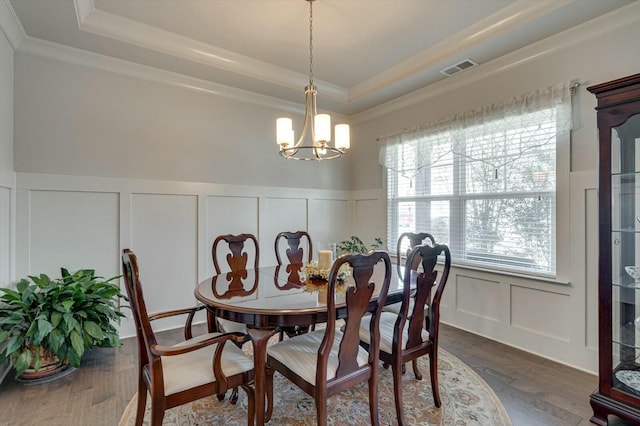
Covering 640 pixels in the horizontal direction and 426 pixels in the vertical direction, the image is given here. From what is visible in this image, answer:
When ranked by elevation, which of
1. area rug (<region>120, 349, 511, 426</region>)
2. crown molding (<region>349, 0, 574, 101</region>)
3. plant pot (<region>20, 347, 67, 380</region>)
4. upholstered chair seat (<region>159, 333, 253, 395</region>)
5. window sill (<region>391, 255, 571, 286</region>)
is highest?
crown molding (<region>349, 0, 574, 101</region>)

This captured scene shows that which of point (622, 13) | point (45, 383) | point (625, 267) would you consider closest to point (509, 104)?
point (622, 13)

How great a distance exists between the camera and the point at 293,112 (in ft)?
13.8

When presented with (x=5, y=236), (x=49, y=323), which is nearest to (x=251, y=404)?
(x=49, y=323)

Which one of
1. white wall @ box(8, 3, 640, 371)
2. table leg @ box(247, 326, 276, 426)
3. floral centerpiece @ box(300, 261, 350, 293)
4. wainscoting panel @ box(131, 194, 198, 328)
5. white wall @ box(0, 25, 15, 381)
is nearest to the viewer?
table leg @ box(247, 326, 276, 426)

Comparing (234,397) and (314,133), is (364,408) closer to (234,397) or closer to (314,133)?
(234,397)

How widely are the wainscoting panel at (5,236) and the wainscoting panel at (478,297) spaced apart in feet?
13.0

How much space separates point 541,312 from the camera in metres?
2.74

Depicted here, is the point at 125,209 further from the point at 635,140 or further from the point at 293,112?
the point at 635,140

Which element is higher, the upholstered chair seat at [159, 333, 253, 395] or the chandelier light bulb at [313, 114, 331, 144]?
the chandelier light bulb at [313, 114, 331, 144]

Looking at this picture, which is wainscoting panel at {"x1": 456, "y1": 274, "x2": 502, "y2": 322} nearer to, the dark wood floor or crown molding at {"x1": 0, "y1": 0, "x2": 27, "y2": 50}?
the dark wood floor

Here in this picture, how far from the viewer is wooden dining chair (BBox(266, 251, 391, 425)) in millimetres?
1512

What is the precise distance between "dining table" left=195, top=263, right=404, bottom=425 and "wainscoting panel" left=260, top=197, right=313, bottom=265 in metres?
1.68

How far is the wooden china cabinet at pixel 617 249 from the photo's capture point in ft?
6.14

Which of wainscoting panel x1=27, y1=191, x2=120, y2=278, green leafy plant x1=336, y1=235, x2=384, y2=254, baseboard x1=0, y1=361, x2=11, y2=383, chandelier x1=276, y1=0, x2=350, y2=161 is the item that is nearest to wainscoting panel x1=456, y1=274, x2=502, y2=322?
green leafy plant x1=336, y1=235, x2=384, y2=254
